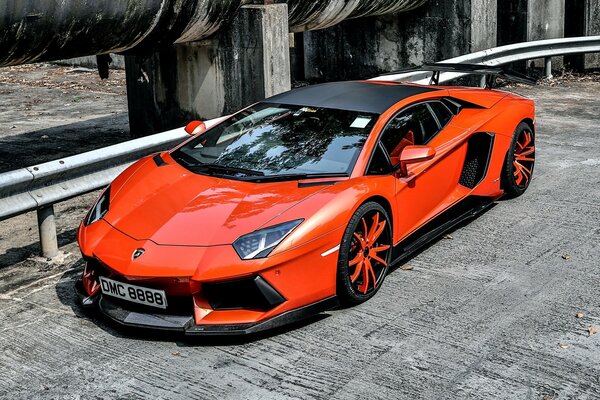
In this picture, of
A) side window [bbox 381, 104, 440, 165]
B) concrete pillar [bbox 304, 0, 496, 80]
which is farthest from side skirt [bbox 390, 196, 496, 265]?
concrete pillar [bbox 304, 0, 496, 80]

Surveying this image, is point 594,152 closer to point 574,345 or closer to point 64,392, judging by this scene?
point 574,345

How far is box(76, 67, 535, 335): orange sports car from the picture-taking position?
5566 millimetres

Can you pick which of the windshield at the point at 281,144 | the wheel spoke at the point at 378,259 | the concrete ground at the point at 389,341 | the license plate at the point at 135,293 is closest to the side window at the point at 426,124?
the windshield at the point at 281,144

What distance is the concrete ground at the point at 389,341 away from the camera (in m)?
5.07

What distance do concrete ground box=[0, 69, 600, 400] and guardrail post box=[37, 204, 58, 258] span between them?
0.11 meters

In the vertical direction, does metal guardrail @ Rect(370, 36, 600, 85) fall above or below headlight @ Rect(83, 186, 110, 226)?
above

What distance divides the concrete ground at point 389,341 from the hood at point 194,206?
2.13ft

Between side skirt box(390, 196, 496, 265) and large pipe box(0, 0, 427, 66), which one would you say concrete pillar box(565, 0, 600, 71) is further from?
side skirt box(390, 196, 496, 265)

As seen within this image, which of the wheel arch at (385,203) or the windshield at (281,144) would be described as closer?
the wheel arch at (385,203)

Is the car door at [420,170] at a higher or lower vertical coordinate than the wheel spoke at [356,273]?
higher

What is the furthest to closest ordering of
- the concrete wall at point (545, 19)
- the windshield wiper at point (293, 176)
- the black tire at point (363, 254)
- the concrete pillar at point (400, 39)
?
the concrete wall at point (545, 19), the concrete pillar at point (400, 39), the windshield wiper at point (293, 176), the black tire at point (363, 254)

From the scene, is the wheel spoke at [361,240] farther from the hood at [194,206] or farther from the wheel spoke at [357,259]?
the hood at [194,206]

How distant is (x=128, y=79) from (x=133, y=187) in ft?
20.2

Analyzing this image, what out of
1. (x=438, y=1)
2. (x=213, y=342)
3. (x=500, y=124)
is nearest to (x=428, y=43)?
(x=438, y=1)
